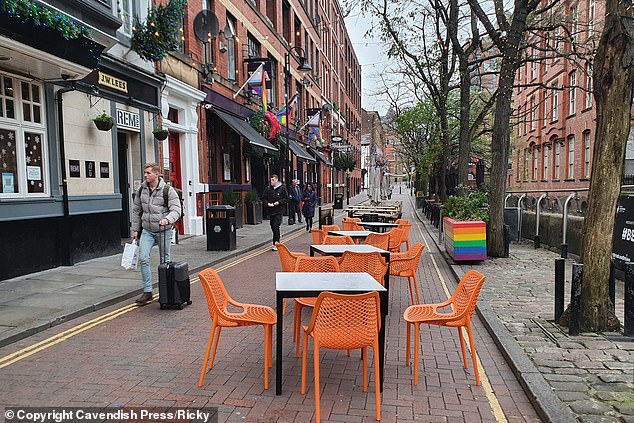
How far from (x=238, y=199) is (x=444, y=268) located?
383 inches

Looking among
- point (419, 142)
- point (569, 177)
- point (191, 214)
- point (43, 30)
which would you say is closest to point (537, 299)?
point (43, 30)

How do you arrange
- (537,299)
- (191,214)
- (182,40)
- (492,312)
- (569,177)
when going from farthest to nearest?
(569,177), (191,214), (182,40), (537,299), (492,312)

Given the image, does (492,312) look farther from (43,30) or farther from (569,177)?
(569,177)

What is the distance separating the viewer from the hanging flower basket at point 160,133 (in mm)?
12625

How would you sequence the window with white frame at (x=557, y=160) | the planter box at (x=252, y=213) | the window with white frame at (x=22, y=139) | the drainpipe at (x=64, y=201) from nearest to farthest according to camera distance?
the window with white frame at (x=22, y=139), the drainpipe at (x=64, y=201), the planter box at (x=252, y=213), the window with white frame at (x=557, y=160)

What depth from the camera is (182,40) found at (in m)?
14.0

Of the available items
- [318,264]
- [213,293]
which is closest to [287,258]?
[318,264]

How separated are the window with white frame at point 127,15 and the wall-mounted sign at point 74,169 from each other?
386 cm

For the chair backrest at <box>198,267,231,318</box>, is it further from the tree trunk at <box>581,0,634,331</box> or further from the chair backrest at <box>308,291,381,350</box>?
the tree trunk at <box>581,0,634,331</box>

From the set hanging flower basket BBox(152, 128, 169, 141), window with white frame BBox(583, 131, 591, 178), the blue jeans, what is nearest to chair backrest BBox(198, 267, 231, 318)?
the blue jeans

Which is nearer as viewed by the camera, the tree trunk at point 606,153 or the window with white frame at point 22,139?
the tree trunk at point 606,153

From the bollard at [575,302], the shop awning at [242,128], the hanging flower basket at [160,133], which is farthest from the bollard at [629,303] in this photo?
the shop awning at [242,128]

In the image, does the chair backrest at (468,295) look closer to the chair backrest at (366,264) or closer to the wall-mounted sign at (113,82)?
the chair backrest at (366,264)

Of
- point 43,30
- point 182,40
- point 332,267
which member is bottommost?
point 332,267
